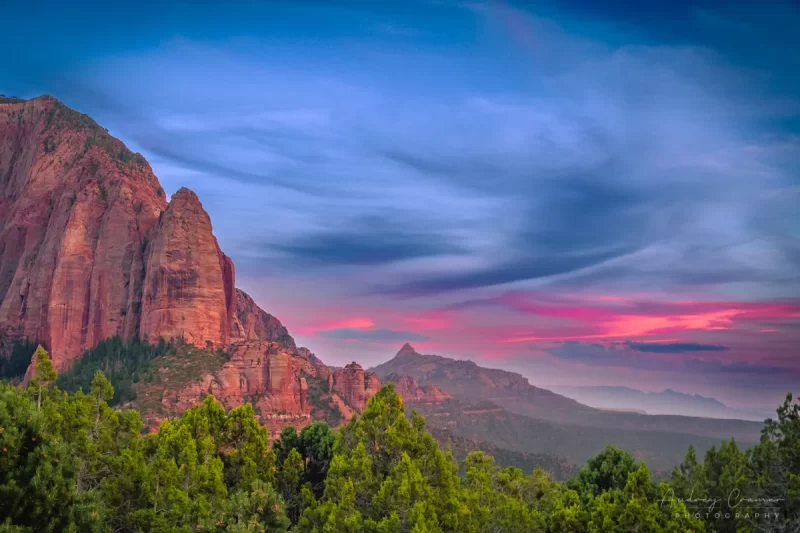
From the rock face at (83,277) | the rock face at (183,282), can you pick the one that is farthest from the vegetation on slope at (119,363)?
the rock face at (83,277)

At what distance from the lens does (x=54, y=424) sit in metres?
34.0

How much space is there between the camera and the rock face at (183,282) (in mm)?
173500

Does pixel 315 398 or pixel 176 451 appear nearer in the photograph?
pixel 176 451

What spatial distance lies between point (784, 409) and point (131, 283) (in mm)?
178222

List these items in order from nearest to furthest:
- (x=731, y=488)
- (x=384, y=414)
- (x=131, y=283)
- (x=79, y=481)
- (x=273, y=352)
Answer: (x=79, y=481) → (x=731, y=488) → (x=384, y=414) → (x=273, y=352) → (x=131, y=283)

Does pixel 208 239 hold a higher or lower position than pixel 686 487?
higher

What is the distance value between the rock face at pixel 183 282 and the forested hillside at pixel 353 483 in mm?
136037

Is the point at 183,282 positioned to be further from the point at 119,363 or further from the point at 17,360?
the point at 17,360

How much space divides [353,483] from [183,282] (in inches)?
5894

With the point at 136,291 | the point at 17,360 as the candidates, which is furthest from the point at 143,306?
the point at 17,360

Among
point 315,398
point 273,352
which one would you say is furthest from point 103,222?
point 315,398

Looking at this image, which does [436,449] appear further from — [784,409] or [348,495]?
[784,409]

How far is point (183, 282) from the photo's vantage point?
579 feet

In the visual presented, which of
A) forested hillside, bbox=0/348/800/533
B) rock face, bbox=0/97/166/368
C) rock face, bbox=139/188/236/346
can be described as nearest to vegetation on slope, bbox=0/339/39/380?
rock face, bbox=0/97/166/368
